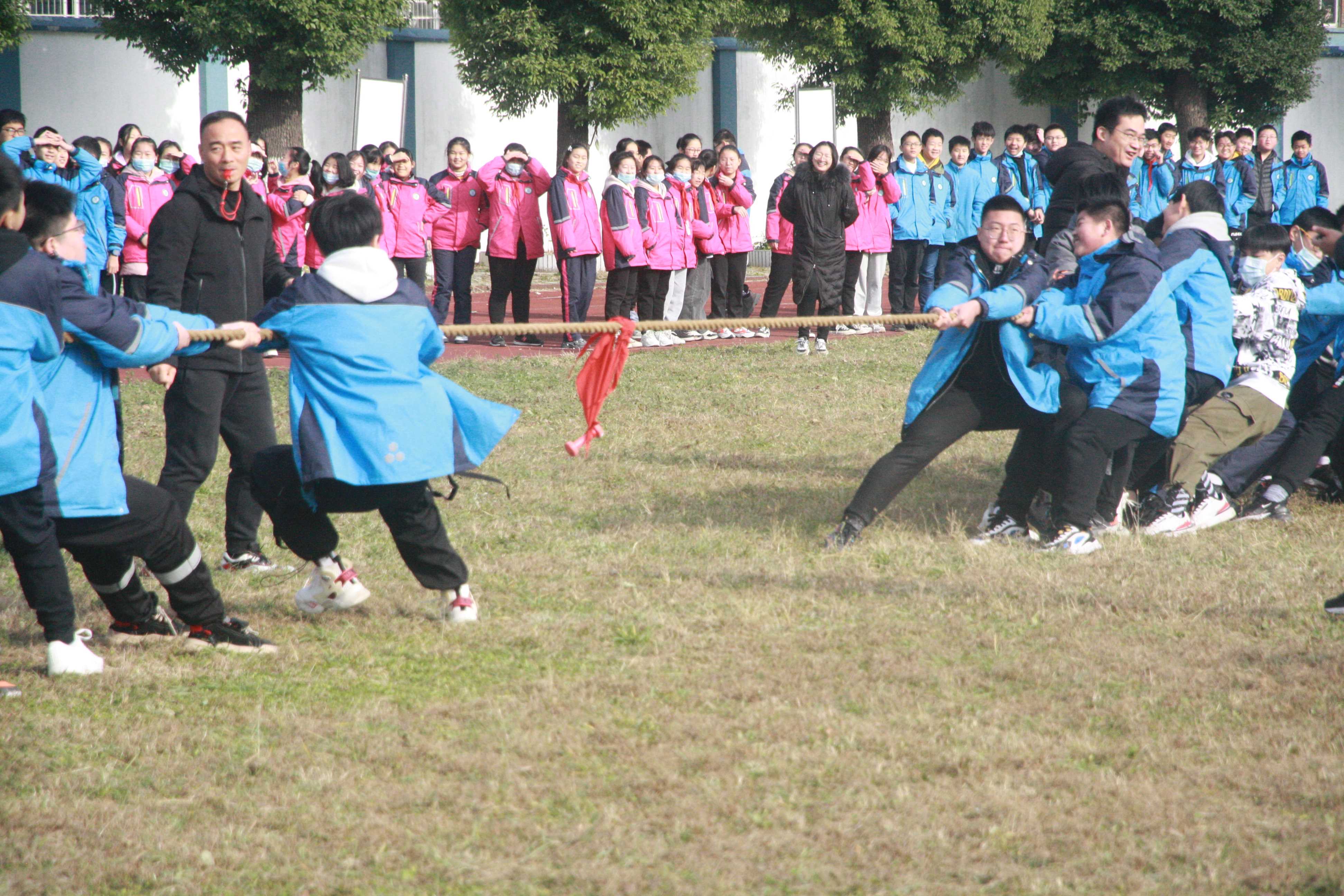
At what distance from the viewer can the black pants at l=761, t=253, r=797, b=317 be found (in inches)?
504

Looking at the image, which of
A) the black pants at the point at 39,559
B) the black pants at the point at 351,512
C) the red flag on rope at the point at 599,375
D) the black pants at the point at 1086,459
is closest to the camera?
the black pants at the point at 39,559

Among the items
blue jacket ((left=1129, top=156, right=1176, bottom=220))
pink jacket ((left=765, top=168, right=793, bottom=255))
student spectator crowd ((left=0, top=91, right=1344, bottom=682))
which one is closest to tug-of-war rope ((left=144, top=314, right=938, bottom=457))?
student spectator crowd ((left=0, top=91, right=1344, bottom=682))

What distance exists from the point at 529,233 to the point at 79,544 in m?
→ 8.25

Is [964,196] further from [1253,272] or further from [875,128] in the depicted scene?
[1253,272]

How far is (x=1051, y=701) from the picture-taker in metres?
4.19

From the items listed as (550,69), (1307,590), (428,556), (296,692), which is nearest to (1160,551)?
(1307,590)

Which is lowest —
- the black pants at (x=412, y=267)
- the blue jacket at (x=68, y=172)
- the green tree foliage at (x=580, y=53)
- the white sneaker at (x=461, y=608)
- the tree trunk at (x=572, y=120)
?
the white sneaker at (x=461, y=608)

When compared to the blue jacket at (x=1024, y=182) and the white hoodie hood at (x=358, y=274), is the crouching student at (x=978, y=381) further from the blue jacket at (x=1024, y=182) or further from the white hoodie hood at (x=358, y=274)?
the blue jacket at (x=1024, y=182)

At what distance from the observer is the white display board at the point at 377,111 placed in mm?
13336

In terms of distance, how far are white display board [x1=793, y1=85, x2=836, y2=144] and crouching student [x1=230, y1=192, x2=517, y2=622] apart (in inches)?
447

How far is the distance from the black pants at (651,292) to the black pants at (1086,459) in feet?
A: 22.8

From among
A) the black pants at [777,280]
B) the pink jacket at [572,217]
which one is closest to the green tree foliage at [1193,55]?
the black pants at [777,280]

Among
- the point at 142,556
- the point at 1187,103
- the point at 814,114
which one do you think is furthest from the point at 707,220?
the point at 1187,103

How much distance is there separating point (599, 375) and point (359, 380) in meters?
1.28
